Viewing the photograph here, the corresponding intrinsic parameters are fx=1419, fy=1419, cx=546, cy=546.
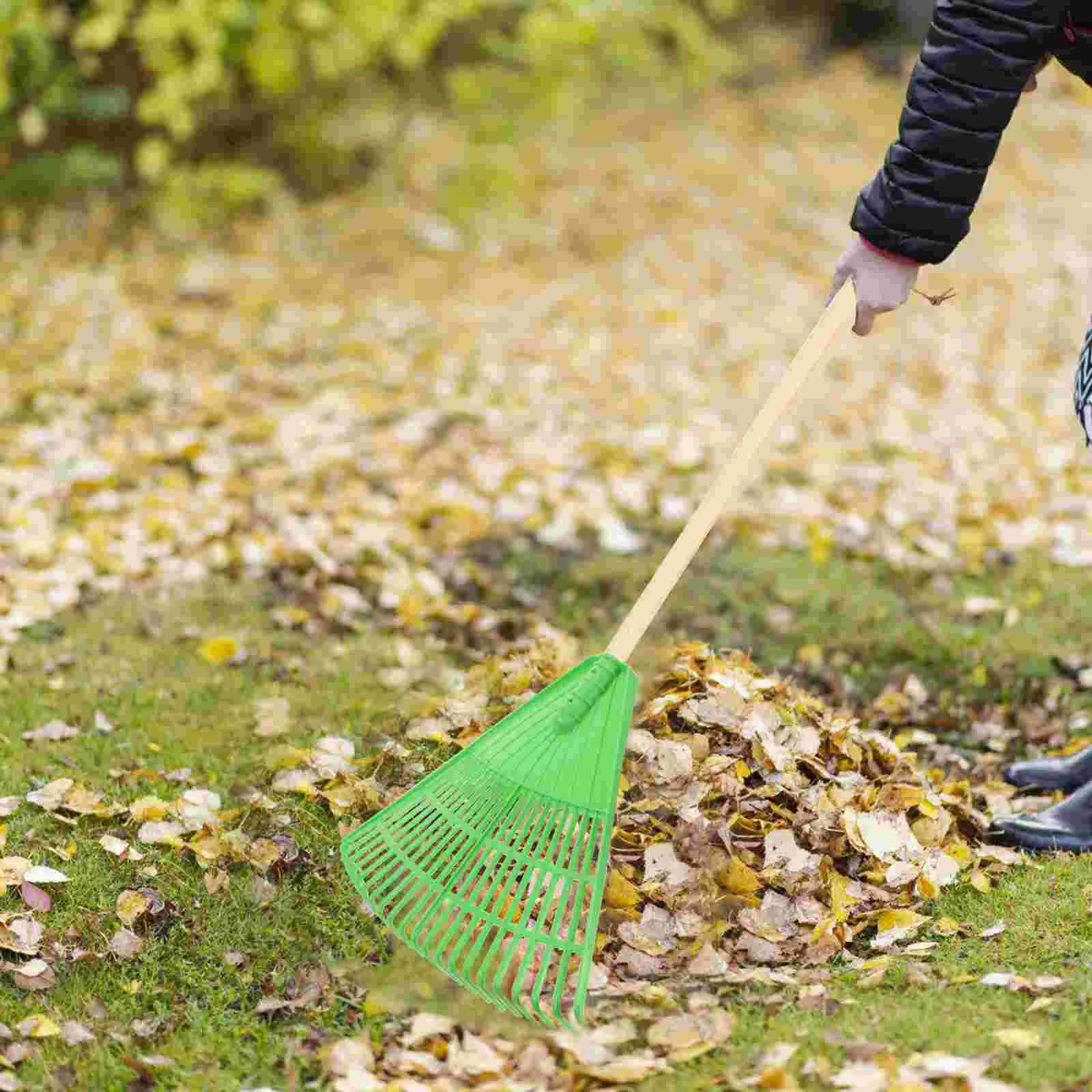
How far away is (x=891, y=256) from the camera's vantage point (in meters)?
2.34

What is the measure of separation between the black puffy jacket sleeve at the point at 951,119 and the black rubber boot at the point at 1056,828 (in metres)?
1.14

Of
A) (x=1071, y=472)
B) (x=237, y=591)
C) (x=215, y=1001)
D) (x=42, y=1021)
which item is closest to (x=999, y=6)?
(x=215, y=1001)

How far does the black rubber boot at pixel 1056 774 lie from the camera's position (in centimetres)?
300

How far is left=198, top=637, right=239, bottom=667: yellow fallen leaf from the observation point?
3.57m

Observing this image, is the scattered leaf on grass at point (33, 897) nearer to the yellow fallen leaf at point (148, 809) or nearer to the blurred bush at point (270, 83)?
the yellow fallen leaf at point (148, 809)

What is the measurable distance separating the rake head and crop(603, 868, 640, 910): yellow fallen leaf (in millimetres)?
41

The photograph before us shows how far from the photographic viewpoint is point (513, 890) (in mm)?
2398

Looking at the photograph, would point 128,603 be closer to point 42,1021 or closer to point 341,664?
point 341,664

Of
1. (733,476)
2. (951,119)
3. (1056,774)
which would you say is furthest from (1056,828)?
(951,119)

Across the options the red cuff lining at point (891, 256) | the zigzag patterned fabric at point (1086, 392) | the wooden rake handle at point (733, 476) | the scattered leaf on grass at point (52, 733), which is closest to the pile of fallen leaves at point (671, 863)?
the scattered leaf on grass at point (52, 733)

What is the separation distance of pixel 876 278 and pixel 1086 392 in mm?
485

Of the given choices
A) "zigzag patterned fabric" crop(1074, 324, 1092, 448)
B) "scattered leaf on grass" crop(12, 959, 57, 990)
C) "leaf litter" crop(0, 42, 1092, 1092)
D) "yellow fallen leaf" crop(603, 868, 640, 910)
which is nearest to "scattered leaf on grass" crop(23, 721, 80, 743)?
"leaf litter" crop(0, 42, 1092, 1092)

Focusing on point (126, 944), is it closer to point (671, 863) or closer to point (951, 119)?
point (671, 863)

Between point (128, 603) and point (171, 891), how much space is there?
4.76ft
